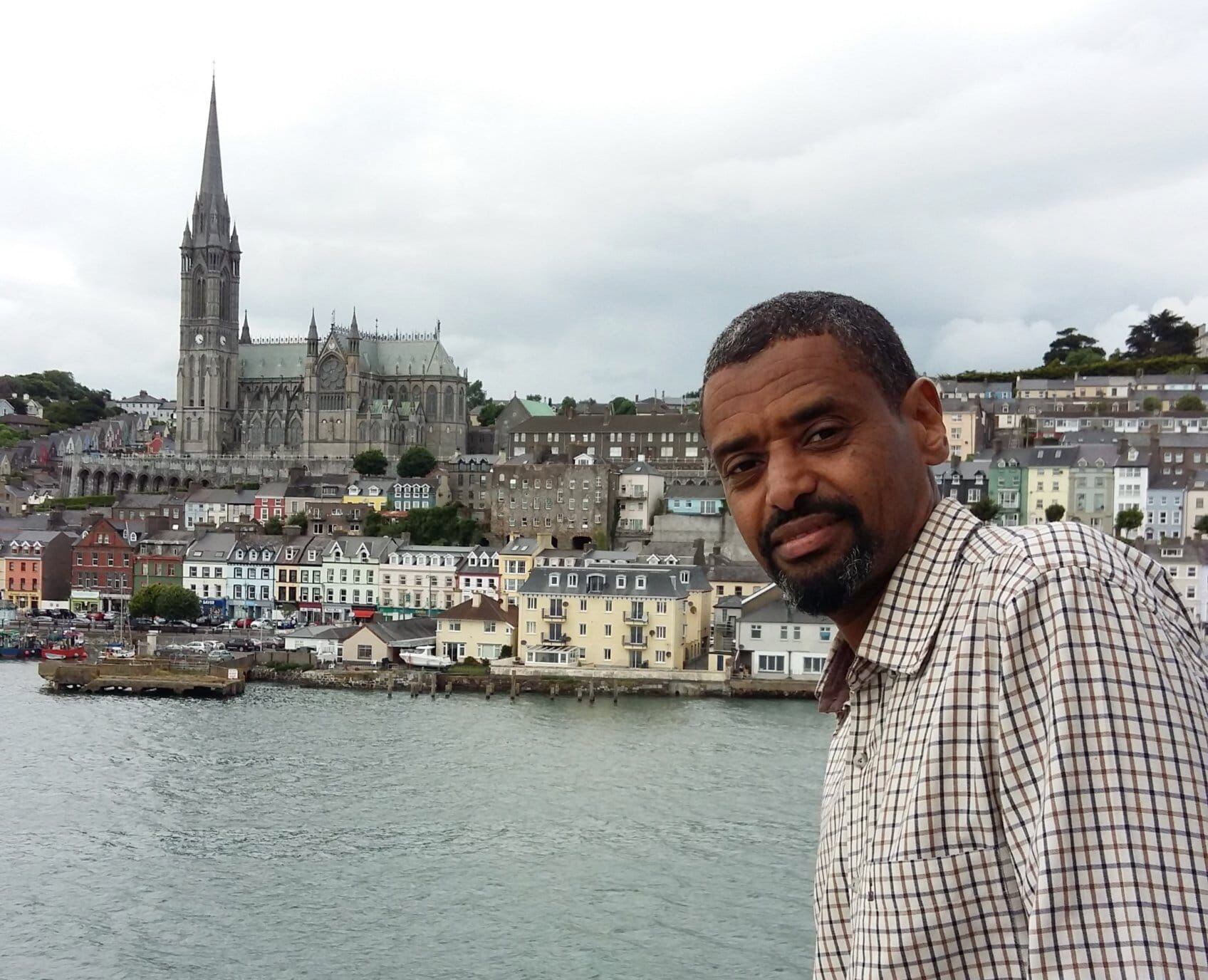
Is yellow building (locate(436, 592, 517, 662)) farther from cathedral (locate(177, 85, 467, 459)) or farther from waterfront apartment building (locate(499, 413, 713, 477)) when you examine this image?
cathedral (locate(177, 85, 467, 459))

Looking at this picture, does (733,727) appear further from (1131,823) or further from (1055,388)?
(1055,388)

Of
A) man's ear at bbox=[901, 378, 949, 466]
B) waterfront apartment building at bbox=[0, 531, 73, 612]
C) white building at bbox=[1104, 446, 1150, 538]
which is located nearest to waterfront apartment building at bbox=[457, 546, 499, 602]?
waterfront apartment building at bbox=[0, 531, 73, 612]

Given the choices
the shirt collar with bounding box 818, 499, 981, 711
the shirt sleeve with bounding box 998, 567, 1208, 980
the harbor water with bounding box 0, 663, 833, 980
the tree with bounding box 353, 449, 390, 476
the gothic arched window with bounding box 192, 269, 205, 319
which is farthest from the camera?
the gothic arched window with bounding box 192, 269, 205, 319

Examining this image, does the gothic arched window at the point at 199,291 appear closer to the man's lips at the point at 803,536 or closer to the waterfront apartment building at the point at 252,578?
the waterfront apartment building at the point at 252,578

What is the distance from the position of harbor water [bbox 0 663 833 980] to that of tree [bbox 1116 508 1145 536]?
64.4 ft

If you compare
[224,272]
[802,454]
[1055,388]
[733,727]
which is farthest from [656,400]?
[802,454]

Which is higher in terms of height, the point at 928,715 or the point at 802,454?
the point at 802,454

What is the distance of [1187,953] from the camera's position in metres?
0.86

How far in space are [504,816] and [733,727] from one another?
830cm

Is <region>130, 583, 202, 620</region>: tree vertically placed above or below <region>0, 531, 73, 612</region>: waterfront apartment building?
below

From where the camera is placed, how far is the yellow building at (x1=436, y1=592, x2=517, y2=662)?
33188 mm

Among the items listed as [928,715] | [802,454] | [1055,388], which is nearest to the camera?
[928,715]

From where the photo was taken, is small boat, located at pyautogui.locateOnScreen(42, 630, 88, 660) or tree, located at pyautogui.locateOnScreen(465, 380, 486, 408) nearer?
small boat, located at pyautogui.locateOnScreen(42, 630, 88, 660)

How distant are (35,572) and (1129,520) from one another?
37.0 m
